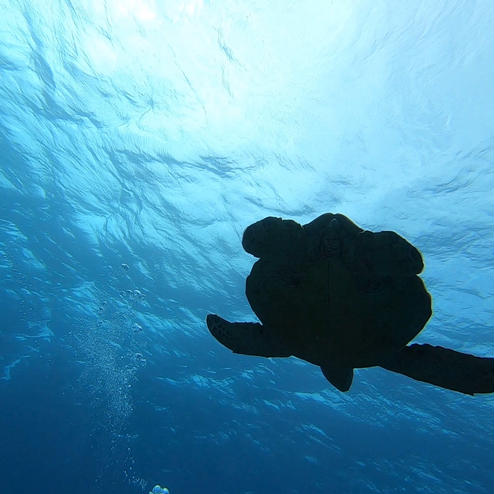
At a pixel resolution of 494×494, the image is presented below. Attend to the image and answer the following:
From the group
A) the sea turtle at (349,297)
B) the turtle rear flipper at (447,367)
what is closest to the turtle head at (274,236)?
the sea turtle at (349,297)

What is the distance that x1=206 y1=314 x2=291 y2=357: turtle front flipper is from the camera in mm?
6156

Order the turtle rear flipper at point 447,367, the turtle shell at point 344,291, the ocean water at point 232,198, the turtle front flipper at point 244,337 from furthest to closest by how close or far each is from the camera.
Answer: the ocean water at point 232,198
the turtle front flipper at point 244,337
the turtle rear flipper at point 447,367
the turtle shell at point 344,291

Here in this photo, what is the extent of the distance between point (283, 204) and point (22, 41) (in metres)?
12.3

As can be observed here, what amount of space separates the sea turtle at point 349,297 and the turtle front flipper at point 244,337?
0.33 metres

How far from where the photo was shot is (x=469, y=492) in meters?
27.7

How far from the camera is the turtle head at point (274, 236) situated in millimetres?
4680

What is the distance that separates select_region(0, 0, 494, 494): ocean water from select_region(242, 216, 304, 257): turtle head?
28.4ft

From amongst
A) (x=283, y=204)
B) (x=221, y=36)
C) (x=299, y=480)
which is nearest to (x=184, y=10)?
(x=221, y=36)

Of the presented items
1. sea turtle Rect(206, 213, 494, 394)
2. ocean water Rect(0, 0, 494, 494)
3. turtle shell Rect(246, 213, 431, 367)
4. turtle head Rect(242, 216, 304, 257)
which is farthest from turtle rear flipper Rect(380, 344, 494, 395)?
ocean water Rect(0, 0, 494, 494)

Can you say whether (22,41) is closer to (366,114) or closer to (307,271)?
(366,114)

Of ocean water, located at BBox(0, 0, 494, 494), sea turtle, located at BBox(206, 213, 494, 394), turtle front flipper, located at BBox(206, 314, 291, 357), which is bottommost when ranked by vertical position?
turtle front flipper, located at BBox(206, 314, 291, 357)

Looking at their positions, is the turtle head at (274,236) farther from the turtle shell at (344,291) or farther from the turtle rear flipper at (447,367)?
the turtle rear flipper at (447,367)

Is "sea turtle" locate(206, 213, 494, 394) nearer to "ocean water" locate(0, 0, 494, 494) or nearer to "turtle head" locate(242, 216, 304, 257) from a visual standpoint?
"turtle head" locate(242, 216, 304, 257)

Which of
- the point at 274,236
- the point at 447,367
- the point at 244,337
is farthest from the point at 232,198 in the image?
the point at 447,367
